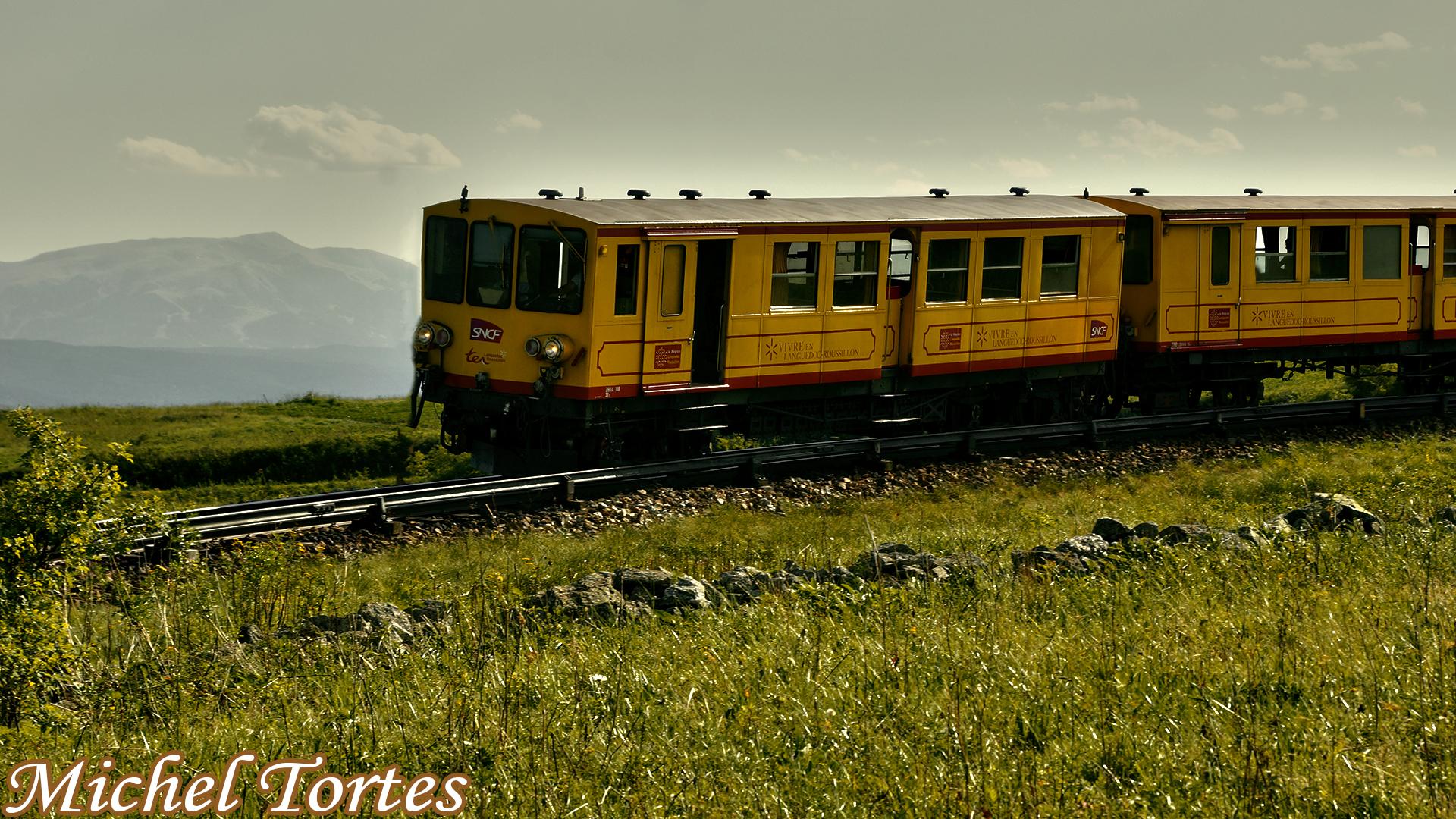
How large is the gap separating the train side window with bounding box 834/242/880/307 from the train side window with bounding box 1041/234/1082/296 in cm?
303

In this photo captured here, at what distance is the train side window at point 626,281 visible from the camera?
1555 cm

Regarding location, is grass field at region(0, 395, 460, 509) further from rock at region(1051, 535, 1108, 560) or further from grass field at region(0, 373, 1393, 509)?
rock at region(1051, 535, 1108, 560)

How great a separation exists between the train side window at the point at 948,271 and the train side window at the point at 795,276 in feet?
5.88

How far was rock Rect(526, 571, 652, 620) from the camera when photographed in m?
9.58

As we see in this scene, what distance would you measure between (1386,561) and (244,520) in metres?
9.87

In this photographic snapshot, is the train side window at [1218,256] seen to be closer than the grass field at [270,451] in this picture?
No

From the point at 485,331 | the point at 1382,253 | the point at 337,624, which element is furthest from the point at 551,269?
the point at 1382,253

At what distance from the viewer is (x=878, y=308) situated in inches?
703

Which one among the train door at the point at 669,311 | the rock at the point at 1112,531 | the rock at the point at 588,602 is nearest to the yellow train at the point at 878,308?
the train door at the point at 669,311

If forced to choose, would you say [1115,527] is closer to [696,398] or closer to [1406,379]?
[696,398]

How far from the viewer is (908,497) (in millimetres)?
16734

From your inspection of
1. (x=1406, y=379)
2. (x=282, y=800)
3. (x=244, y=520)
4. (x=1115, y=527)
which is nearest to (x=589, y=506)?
(x=244, y=520)

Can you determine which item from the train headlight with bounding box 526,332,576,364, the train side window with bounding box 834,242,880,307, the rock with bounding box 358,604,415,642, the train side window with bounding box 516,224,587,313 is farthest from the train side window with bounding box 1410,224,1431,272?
the rock with bounding box 358,604,415,642

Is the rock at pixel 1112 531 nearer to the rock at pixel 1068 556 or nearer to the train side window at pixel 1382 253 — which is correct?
the rock at pixel 1068 556
